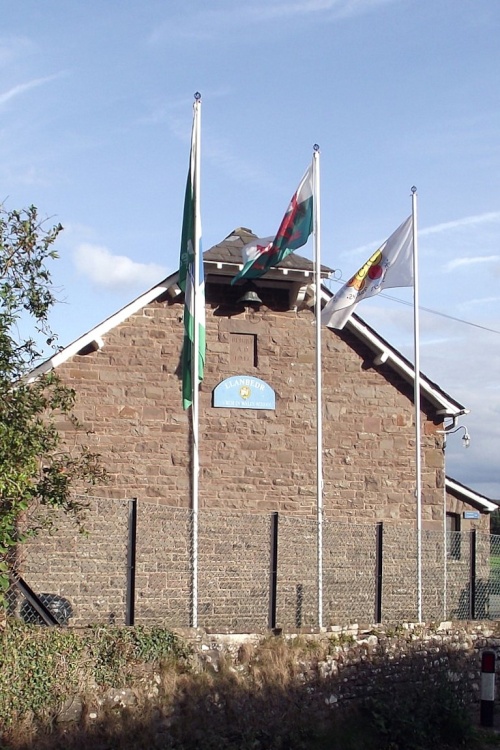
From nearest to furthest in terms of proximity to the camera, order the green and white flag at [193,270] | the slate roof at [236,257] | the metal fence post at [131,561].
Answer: the metal fence post at [131,561], the green and white flag at [193,270], the slate roof at [236,257]

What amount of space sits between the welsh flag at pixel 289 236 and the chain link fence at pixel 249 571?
4.00 metres

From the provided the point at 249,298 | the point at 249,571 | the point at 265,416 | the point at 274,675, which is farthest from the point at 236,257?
the point at 274,675

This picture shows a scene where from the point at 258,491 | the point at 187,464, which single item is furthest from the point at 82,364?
the point at 258,491

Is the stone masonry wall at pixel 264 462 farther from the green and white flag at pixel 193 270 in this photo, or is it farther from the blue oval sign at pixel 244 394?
the green and white flag at pixel 193 270

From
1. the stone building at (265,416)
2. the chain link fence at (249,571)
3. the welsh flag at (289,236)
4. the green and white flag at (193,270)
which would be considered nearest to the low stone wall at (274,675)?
the chain link fence at (249,571)

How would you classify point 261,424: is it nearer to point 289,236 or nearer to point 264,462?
point 264,462

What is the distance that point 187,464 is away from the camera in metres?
17.5

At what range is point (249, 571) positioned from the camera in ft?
50.8

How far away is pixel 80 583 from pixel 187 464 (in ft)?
12.3

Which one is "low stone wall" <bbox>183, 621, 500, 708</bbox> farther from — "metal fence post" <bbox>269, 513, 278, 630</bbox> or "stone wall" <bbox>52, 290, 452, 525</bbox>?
"stone wall" <bbox>52, 290, 452, 525</bbox>

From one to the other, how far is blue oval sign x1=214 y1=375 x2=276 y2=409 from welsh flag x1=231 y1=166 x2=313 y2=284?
8.88ft

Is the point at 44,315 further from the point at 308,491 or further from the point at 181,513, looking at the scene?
the point at 308,491

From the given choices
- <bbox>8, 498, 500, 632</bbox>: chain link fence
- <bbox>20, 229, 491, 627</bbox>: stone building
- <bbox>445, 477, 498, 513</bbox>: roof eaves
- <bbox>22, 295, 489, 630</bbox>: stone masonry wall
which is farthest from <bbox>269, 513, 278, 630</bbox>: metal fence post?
<bbox>445, 477, 498, 513</bbox>: roof eaves

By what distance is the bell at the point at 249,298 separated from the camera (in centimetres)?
1783
